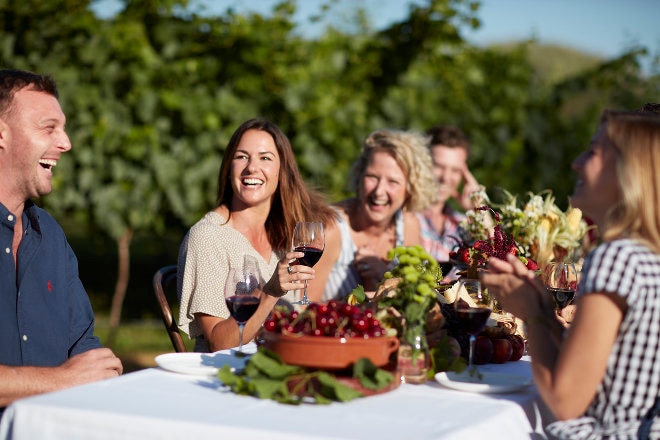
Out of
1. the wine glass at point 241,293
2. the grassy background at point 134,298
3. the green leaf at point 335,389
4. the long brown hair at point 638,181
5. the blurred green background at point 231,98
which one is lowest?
the grassy background at point 134,298

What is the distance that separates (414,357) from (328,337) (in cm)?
32

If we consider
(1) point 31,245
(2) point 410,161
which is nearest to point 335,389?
(1) point 31,245

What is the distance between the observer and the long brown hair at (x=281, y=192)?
13.0ft

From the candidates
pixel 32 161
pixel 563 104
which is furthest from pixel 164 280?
pixel 563 104

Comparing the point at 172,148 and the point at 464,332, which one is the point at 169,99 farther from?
the point at 464,332

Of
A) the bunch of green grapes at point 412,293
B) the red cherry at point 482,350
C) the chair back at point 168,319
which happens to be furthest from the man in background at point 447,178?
the bunch of green grapes at point 412,293

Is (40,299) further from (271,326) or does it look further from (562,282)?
(562,282)

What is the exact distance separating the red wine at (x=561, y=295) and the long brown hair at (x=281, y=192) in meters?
1.35

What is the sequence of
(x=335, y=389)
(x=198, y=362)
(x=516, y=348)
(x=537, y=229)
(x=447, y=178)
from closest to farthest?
1. (x=335, y=389)
2. (x=198, y=362)
3. (x=516, y=348)
4. (x=537, y=229)
5. (x=447, y=178)

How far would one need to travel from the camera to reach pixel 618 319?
2.01 m

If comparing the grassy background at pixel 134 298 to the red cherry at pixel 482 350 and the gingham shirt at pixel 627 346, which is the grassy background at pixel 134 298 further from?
the gingham shirt at pixel 627 346

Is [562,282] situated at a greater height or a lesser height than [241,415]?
greater

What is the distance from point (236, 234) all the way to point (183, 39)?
3.94m

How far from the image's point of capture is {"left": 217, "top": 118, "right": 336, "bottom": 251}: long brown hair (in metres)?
3.97
